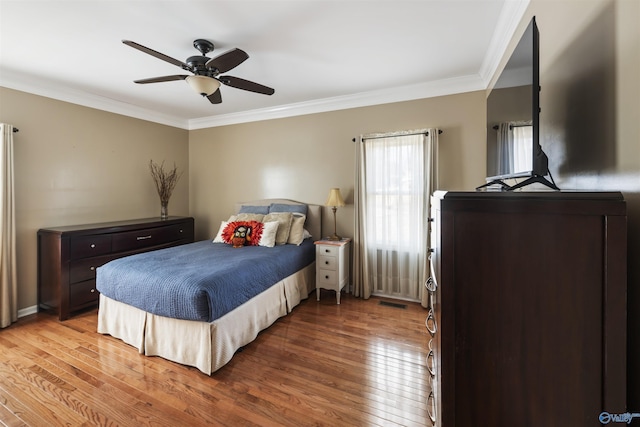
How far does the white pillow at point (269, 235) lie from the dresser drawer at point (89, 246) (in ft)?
6.04

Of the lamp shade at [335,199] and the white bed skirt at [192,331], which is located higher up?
the lamp shade at [335,199]

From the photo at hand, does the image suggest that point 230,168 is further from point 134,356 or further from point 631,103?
point 631,103

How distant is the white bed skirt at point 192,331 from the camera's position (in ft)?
6.79

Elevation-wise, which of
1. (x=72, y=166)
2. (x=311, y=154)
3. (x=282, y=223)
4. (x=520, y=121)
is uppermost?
(x=311, y=154)

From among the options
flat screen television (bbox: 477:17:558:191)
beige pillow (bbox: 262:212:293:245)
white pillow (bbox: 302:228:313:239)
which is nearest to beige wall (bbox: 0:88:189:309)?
beige pillow (bbox: 262:212:293:245)

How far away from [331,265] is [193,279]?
1.75 m

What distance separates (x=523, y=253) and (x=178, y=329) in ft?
7.67

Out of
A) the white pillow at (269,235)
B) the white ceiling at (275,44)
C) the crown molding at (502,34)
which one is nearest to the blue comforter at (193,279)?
the white pillow at (269,235)

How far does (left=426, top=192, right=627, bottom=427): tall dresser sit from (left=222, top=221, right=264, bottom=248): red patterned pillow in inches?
108

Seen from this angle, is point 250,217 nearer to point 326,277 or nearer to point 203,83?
point 326,277

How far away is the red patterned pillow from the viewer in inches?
133

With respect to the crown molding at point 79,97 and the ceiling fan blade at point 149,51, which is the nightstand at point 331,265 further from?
the crown molding at point 79,97

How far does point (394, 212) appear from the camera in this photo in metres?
3.48

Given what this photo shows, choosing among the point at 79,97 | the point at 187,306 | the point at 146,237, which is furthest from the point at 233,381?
the point at 79,97
